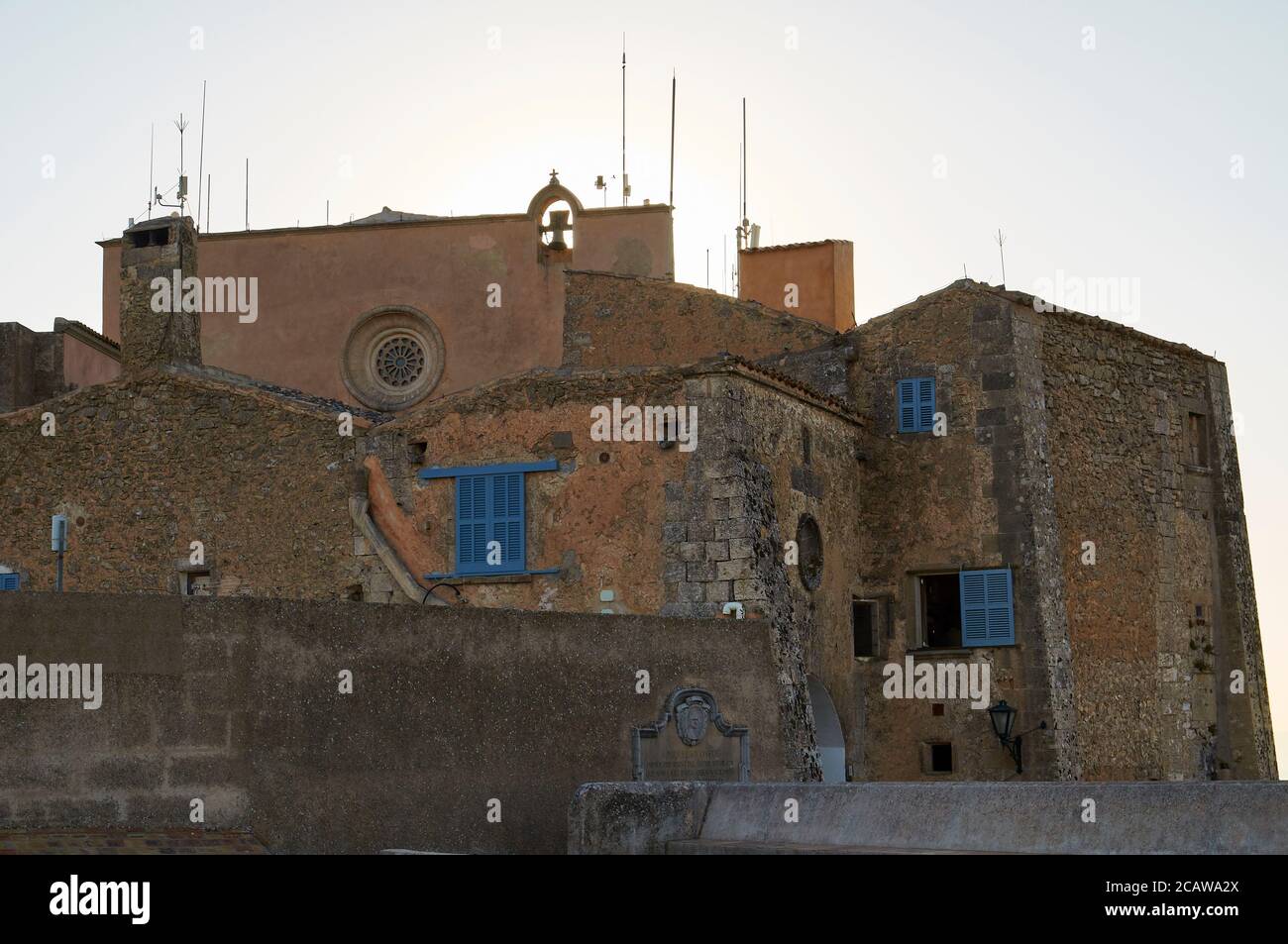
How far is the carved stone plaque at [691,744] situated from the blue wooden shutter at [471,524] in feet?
20.2

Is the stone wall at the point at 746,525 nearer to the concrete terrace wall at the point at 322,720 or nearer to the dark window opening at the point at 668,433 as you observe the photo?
the dark window opening at the point at 668,433

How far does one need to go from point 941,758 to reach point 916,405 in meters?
4.35

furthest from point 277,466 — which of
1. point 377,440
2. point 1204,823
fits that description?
point 1204,823

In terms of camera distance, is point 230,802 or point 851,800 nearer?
point 851,800

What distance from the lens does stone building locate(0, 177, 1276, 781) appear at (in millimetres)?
21453

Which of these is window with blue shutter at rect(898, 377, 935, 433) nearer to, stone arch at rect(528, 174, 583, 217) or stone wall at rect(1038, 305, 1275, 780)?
stone wall at rect(1038, 305, 1275, 780)

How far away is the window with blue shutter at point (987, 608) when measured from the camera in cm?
2411

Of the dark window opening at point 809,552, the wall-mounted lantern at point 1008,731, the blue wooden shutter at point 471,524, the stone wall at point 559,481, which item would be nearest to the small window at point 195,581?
the stone wall at point 559,481

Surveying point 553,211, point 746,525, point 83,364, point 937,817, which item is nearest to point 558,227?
point 553,211

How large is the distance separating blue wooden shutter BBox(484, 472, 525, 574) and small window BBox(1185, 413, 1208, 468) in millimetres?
10458
